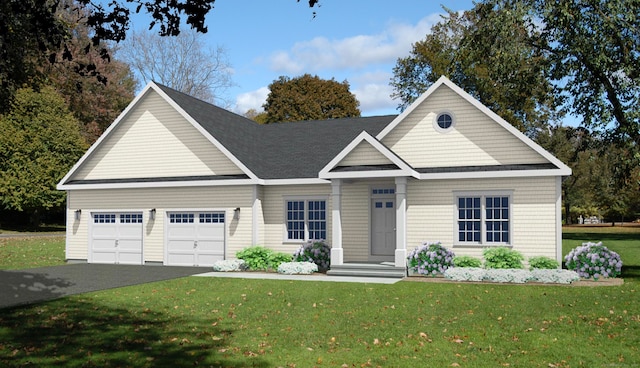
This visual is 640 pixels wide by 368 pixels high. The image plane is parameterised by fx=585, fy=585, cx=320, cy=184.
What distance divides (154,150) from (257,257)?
6719 millimetres

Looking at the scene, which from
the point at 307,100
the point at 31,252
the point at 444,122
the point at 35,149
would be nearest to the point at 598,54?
the point at 444,122

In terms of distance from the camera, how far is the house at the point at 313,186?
19.5 meters

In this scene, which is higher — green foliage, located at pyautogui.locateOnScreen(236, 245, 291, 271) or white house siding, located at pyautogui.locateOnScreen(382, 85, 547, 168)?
white house siding, located at pyautogui.locateOnScreen(382, 85, 547, 168)

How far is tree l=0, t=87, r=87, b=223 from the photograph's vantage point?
154ft

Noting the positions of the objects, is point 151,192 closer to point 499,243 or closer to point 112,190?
point 112,190

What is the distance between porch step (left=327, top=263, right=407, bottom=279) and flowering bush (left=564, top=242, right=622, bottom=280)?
534 cm

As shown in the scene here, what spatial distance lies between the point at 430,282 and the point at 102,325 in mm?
9837

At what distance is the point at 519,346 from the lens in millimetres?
9508

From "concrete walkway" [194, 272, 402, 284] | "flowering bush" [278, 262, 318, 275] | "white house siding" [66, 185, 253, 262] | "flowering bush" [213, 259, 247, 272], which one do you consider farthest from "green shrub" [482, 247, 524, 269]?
"white house siding" [66, 185, 253, 262]

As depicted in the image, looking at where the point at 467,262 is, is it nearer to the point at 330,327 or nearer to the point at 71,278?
the point at 330,327

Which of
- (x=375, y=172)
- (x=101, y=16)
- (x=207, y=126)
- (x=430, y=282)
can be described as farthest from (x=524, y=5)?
(x=101, y=16)

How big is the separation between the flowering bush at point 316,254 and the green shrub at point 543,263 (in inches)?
271

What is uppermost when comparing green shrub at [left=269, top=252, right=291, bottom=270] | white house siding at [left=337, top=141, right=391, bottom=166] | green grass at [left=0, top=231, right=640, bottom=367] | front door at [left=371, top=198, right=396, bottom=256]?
white house siding at [left=337, top=141, right=391, bottom=166]

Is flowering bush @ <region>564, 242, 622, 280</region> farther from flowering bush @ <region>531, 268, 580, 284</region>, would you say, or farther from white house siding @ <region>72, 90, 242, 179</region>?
white house siding @ <region>72, 90, 242, 179</region>
